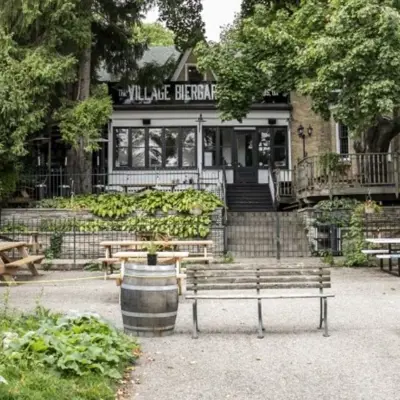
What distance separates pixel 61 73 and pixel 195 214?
251 inches

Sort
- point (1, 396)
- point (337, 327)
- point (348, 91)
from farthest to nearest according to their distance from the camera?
point (348, 91) → point (337, 327) → point (1, 396)

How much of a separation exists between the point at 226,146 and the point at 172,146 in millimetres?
2687

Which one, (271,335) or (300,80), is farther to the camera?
(300,80)

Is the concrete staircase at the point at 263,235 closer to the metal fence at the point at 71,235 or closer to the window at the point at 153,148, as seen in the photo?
the metal fence at the point at 71,235

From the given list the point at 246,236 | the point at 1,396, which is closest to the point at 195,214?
the point at 246,236

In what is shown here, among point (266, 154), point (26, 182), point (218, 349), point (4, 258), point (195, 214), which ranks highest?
point (266, 154)

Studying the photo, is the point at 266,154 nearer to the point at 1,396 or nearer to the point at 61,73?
the point at 61,73

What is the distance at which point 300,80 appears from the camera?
57.3 feet

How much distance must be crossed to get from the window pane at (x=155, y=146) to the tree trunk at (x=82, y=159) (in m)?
5.42

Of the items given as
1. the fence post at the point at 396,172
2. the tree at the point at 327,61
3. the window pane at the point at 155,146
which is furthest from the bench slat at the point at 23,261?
the window pane at the point at 155,146

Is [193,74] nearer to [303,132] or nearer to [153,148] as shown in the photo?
[153,148]

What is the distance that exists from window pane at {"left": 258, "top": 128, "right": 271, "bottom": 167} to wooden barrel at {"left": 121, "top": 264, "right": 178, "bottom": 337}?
20.2 meters

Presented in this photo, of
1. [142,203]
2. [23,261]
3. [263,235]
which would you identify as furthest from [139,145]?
[23,261]

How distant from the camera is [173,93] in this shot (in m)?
26.4
